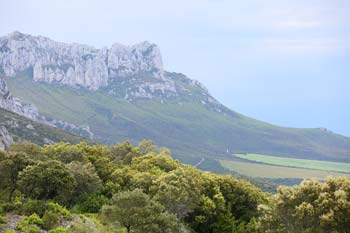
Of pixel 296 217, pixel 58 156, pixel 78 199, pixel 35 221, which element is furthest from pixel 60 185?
pixel 296 217

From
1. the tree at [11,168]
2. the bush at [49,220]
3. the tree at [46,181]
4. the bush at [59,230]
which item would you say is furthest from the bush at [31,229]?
the tree at [11,168]

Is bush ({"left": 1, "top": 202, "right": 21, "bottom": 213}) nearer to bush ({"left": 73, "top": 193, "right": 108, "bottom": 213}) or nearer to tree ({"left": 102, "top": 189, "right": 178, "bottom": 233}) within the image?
tree ({"left": 102, "top": 189, "right": 178, "bottom": 233})

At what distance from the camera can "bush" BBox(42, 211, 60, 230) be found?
110ft

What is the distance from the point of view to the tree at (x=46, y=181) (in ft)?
139

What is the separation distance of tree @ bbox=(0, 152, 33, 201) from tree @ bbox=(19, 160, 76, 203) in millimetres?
2439

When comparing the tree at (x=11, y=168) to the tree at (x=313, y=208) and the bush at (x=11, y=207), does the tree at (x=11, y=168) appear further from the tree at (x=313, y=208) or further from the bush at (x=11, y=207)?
the tree at (x=313, y=208)

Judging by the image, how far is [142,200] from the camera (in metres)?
36.9

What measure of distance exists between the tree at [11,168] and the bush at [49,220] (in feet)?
39.2

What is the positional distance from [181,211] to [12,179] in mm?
20657

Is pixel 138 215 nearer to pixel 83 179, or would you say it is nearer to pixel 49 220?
pixel 49 220

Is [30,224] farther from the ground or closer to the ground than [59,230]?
closer to the ground

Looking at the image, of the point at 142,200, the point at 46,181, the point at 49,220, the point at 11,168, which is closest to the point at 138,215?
the point at 142,200

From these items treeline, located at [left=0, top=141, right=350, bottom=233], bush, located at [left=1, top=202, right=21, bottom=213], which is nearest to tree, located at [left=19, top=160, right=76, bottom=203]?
treeline, located at [left=0, top=141, right=350, bottom=233]

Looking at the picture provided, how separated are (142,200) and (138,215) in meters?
1.31
